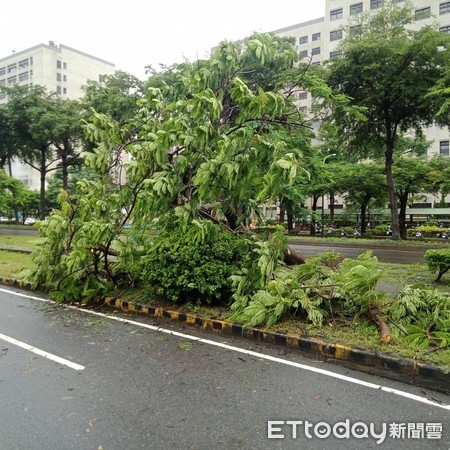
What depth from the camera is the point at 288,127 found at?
297 inches

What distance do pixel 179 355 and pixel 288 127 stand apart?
5014 millimetres

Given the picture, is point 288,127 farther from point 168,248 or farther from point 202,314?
point 202,314

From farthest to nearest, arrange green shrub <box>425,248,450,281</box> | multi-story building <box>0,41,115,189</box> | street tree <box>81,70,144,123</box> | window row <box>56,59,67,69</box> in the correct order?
window row <box>56,59,67,69</box> < multi-story building <box>0,41,115,189</box> < street tree <box>81,70,144,123</box> < green shrub <box>425,248,450,281</box>

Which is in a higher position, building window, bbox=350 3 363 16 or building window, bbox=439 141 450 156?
building window, bbox=350 3 363 16

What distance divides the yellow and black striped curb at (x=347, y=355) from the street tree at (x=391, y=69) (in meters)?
14.0

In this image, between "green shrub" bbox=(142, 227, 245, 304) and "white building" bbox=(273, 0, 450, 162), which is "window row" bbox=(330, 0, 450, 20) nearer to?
"white building" bbox=(273, 0, 450, 162)

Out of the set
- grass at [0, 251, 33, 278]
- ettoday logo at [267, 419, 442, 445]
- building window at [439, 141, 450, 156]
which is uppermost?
building window at [439, 141, 450, 156]

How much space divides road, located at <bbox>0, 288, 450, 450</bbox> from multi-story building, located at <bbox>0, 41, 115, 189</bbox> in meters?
69.3

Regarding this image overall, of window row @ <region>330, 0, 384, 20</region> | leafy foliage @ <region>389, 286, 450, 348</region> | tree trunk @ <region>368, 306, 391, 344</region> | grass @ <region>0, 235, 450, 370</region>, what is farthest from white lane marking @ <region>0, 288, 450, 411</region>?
window row @ <region>330, 0, 384, 20</region>

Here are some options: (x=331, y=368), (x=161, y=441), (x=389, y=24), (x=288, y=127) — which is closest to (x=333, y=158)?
(x=389, y=24)

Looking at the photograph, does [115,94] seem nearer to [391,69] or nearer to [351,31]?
[351,31]

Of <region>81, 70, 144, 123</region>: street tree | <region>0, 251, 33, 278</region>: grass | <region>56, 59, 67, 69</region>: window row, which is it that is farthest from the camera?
<region>56, 59, 67, 69</region>: window row

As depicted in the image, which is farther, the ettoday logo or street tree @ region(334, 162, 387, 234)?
street tree @ region(334, 162, 387, 234)

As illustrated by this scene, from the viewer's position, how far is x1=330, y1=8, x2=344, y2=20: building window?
5231cm
